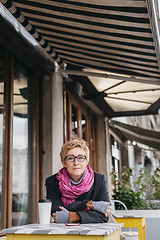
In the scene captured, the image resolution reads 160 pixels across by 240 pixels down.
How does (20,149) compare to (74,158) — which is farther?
(20,149)

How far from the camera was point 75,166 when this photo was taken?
84.2 inches

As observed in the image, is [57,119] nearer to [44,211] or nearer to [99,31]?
[99,31]

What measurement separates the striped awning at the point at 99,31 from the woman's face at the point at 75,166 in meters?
1.34

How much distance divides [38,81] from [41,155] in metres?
1.06

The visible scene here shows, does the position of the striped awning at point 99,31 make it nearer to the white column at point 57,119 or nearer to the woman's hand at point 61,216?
the white column at point 57,119

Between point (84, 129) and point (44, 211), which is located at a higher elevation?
point (84, 129)

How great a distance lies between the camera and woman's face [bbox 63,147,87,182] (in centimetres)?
214

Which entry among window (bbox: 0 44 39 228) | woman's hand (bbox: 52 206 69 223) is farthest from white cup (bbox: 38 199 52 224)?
window (bbox: 0 44 39 228)

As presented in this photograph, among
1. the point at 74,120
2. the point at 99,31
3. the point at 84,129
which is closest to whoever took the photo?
the point at 99,31

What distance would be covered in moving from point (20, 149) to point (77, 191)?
210 cm

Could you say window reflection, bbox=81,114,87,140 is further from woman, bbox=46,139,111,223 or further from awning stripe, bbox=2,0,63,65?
woman, bbox=46,139,111,223

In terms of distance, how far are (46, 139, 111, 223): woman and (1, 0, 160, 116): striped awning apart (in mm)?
1318

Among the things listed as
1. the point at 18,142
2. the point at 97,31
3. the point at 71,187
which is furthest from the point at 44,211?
the point at 18,142

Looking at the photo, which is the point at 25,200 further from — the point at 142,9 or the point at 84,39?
the point at 142,9
